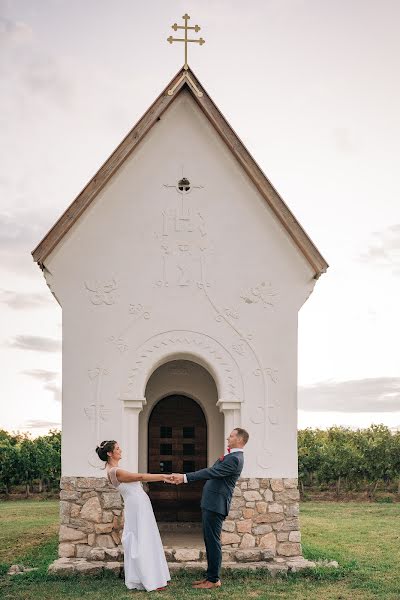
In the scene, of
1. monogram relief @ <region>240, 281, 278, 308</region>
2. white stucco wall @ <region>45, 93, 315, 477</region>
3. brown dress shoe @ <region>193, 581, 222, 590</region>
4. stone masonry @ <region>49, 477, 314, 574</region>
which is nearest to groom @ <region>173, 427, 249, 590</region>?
brown dress shoe @ <region>193, 581, 222, 590</region>

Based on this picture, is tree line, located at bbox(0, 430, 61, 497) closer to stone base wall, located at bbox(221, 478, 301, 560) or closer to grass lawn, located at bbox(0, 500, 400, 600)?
grass lawn, located at bbox(0, 500, 400, 600)

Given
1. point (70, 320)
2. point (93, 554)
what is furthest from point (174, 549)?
point (70, 320)

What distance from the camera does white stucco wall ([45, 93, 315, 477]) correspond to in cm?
1001

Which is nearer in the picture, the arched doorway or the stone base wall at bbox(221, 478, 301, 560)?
the stone base wall at bbox(221, 478, 301, 560)

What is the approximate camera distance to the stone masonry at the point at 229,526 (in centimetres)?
959

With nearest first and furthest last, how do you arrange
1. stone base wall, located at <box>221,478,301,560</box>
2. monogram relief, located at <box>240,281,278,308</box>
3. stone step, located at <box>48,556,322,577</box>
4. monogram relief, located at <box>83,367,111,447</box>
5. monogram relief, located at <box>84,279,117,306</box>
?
stone step, located at <box>48,556,322,577</box>
stone base wall, located at <box>221,478,301,560</box>
monogram relief, located at <box>83,367,111,447</box>
monogram relief, located at <box>84,279,117,306</box>
monogram relief, located at <box>240,281,278,308</box>

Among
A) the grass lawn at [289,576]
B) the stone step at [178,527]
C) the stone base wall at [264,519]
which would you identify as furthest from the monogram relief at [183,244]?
the stone step at [178,527]

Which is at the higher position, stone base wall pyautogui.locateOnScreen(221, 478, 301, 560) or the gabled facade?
the gabled facade

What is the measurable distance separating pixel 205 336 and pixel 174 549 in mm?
2677

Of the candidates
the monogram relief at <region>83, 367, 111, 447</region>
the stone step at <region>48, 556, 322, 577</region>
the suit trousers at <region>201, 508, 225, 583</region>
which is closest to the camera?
the suit trousers at <region>201, 508, 225, 583</region>

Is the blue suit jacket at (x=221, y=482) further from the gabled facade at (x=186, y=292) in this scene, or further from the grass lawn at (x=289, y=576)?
the gabled facade at (x=186, y=292)

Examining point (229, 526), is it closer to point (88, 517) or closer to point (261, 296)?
point (88, 517)

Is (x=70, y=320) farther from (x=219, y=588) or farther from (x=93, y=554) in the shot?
(x=219, y=588)

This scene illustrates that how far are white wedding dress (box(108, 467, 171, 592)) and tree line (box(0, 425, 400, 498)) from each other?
15.8 meters
